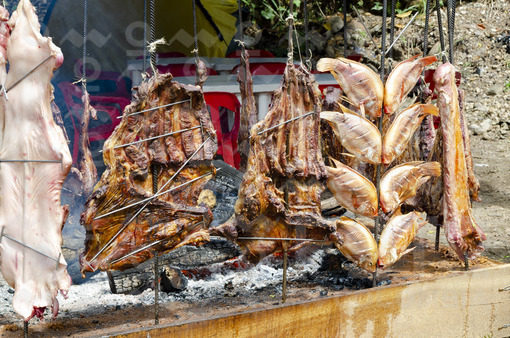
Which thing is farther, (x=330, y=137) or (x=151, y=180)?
(x=330, y=137)

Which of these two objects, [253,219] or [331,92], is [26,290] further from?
[331,92]

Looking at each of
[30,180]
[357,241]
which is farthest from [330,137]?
[30,180]

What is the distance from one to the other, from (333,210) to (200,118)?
2.32 meters

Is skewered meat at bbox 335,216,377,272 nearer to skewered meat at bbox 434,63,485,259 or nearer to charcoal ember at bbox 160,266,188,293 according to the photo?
skewered meat at bbox 434,63,485,259

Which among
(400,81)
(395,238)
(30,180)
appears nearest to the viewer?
(30,180)

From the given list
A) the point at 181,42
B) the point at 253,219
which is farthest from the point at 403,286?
the point at 181,42

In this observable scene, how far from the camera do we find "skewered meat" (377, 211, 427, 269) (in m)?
3.40

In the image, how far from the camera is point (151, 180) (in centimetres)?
299

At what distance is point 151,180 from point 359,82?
4.75ft

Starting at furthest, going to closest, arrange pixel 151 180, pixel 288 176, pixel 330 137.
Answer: pixel 330 137, pixel 288 176, pixel 151 180

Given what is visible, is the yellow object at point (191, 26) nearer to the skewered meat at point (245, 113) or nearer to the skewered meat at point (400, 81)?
the skewered meat at point (245, 113)

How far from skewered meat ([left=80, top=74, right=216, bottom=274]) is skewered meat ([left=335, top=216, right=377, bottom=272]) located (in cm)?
93

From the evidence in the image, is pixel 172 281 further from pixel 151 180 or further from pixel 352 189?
pixel 352 189

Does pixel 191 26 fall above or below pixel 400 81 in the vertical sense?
above
